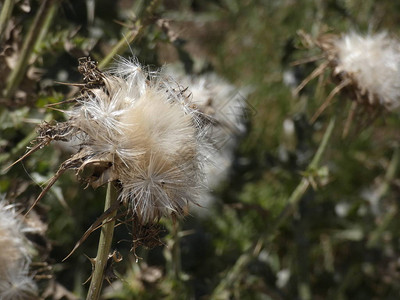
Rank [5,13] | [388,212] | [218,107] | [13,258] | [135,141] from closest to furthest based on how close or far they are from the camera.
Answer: [135,141] → [13,258] → [5,13] → [218,107] → [388,212]

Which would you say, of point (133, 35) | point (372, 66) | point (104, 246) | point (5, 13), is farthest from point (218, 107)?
point (104, 246)

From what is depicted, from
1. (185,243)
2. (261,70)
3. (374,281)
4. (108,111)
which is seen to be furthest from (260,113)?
(108,111)

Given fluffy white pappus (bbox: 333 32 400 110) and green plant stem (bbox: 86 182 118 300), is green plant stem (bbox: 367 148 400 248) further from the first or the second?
green plant stem (bbox: 86 182 118 300)

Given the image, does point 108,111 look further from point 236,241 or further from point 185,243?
point 236,241

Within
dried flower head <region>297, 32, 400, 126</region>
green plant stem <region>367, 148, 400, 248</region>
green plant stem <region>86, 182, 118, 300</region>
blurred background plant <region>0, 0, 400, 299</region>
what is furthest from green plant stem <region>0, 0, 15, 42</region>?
green plant stem <region>367, 148, 400, 248</region>

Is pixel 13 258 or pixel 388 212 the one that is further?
pixel 388 212

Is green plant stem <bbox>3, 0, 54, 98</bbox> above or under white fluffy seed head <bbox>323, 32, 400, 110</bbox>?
under

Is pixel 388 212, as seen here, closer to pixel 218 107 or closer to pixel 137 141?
pixel 218 107
